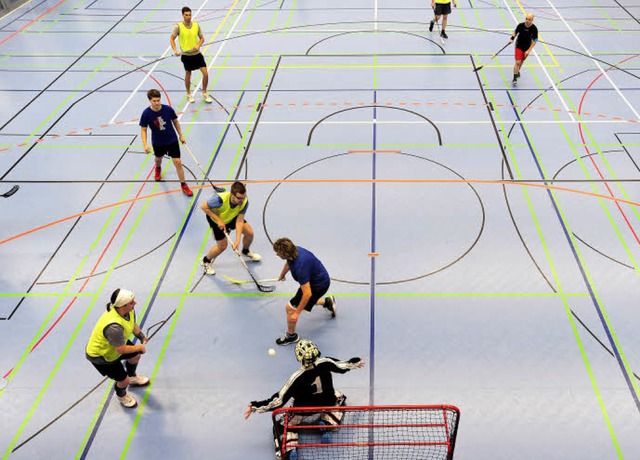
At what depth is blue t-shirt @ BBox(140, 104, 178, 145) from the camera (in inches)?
338

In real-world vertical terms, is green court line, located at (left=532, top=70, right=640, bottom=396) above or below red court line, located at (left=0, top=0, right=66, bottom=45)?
below

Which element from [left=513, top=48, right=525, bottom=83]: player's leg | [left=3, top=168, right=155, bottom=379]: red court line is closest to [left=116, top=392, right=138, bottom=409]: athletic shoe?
[left=3, top=168, right=155, bottom=379]: red court line

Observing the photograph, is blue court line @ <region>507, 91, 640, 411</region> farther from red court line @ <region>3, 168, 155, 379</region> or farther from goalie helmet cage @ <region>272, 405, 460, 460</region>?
red court line @ <region>3, 168, 155, 379</region>

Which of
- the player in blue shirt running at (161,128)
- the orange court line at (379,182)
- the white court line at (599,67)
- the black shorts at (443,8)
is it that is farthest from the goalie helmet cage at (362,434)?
the black shorts at (443,8)

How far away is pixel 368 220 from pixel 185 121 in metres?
4.97

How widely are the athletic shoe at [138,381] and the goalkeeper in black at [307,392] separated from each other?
1.57 meters

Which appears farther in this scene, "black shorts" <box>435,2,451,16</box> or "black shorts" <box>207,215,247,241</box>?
"black shorts" <box>435,2,451,16</box>

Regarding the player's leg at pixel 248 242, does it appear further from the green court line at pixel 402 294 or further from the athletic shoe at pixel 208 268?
the green court line at pixel 402 294

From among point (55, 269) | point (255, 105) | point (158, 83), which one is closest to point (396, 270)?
point (55, 269)

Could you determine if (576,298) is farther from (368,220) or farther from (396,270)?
(368,220)

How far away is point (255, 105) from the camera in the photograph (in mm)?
11820

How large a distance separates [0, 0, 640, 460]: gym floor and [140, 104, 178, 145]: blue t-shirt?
105 centimetres

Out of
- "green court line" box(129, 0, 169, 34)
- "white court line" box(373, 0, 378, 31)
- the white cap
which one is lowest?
"white court line" box(373, 0, 378, 31)

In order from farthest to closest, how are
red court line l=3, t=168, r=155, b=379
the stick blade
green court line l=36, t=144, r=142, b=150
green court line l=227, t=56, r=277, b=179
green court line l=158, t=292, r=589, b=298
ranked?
green court line l=36, t=144, r=142, b=150 < green court line l=227, t=56, r=277, b=179 < the stick blade < green court line l=158, t=292, r=589, b=298 < red court line l=3, t=168, r=155, b=379
